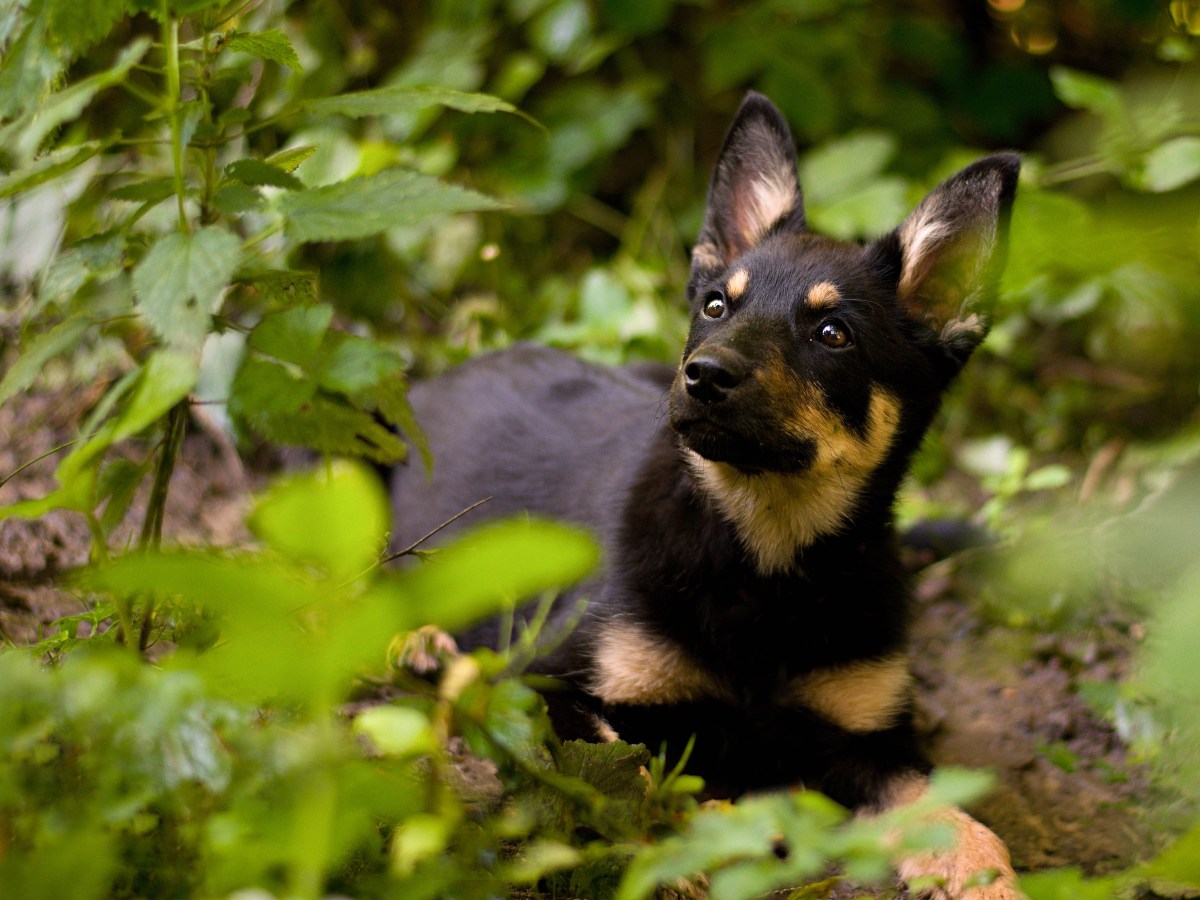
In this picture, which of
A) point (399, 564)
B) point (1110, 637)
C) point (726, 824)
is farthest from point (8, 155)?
point (1110, 637)

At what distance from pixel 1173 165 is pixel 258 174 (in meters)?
3.72

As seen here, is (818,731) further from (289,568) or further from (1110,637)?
(289,568)

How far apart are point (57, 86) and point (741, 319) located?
1.75 metres

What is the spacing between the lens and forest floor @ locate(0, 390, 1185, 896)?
292cm

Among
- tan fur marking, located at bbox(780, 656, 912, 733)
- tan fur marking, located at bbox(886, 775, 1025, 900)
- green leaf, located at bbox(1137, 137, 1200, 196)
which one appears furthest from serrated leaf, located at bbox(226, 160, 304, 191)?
green leaf, located at bbox(1137, 137, 1200, 196)

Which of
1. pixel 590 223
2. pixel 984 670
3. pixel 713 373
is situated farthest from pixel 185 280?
pixel 590 223

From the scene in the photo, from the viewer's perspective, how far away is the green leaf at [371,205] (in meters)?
1.93

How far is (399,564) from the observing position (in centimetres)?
375

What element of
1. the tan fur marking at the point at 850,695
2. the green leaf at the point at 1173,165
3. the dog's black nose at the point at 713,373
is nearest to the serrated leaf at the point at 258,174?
the dog's black nose at the point at 713,373

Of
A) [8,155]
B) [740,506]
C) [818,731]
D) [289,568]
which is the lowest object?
[818,731]

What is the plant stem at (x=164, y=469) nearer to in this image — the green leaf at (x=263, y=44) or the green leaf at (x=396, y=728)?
the green leaf at (x=263, y=44)

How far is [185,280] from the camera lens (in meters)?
1.91

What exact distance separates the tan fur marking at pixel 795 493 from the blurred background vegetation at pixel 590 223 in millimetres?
650

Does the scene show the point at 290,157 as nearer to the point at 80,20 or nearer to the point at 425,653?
the point at 80,20
